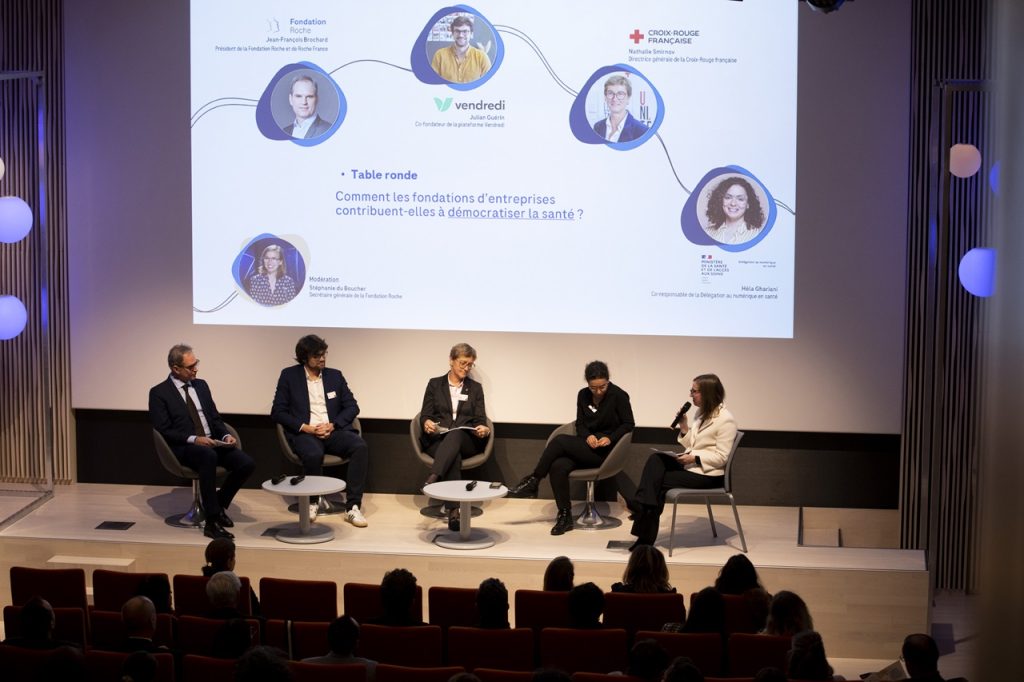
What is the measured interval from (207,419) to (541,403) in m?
2.11

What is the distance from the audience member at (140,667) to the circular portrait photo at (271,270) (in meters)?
4.22

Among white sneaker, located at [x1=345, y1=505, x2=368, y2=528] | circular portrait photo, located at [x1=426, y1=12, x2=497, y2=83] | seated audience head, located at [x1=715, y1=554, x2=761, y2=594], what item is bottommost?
white sneaker, located at [x1=345, y1=505, x2=368, y2=528]

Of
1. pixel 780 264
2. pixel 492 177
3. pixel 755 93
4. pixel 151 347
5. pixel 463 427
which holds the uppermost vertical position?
pixel 755 93

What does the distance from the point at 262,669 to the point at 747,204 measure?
4.70 m

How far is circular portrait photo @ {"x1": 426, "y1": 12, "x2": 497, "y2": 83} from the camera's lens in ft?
22.5

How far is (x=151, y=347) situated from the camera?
7.29m

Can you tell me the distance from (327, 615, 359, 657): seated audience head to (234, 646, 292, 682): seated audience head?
50cm

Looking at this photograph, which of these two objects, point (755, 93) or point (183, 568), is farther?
point (755, 93)

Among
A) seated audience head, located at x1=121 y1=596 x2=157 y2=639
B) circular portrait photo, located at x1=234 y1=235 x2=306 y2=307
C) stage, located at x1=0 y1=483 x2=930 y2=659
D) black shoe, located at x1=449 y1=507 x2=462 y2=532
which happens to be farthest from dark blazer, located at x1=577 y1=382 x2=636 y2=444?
seated audience head, located at x1=121 y1=596 x2=157 y2=639

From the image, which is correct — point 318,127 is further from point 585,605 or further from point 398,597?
point 585,605

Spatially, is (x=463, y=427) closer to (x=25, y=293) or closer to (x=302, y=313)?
(x=302, y=313)

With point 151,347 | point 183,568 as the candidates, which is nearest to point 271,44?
point 151,347

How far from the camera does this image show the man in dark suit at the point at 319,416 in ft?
21.2

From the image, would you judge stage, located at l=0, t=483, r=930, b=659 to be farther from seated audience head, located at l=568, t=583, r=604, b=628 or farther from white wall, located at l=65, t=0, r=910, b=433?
seated audience head, located at l=568, t=583, r=604, b=628
